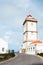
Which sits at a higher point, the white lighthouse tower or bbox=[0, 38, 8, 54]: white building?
the white lighthouse tower

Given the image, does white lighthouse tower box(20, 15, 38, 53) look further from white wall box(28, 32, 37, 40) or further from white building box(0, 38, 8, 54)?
white building box(0, 38, 8, 54)

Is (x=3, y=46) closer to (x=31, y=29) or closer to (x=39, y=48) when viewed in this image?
(x=39, y=48)

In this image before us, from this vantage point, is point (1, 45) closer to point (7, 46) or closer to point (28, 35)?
point (7, 46)

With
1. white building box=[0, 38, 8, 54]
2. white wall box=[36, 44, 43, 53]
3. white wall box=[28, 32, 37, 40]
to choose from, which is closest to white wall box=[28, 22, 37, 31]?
white wall box=[28, 32, 37, 40]

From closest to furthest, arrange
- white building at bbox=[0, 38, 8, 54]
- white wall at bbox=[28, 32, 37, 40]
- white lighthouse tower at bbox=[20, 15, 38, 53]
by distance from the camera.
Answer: white building at bbox=[0, 38, 8, 54]
white wall at bbox=[28, 32, 37, 40]
white lighthouse tower at bbox=[20, 15, 38, 53]

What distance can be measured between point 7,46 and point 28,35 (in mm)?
39254

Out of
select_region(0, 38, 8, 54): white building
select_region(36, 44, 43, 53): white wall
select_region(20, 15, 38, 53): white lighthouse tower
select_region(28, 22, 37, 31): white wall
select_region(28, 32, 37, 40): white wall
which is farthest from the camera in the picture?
select_region(28, 22, 37, 31): white wall

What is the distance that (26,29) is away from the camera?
10231cm

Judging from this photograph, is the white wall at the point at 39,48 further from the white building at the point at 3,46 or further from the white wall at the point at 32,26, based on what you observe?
the white wall at the point at 32,26

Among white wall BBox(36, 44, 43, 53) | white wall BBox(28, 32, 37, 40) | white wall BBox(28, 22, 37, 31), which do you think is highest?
white wall BBox(28, 22, 37, 31)

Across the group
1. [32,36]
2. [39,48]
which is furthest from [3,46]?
[32,36]

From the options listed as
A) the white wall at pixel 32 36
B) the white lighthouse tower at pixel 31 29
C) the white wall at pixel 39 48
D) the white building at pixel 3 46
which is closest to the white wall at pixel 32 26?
the white lighthouse tower at pixel 31 29

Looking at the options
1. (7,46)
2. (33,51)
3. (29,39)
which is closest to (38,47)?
(33,51)

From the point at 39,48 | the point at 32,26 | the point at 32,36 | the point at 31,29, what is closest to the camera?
the point at 39,48
